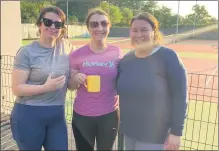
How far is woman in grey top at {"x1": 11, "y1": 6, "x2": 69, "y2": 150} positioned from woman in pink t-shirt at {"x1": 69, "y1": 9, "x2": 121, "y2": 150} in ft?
0.25

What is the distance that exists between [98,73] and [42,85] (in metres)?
0.27

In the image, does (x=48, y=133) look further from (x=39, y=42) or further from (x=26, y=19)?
(x=26, y=19)

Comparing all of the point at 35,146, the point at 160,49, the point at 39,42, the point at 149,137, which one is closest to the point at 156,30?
the point at 160,49

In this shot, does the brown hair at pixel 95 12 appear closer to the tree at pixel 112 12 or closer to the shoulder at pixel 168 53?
the tree at pixel 112 12

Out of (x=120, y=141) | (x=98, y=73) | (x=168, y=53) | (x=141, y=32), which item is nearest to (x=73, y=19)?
(x=98, y=73)

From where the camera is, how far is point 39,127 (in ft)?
4.70

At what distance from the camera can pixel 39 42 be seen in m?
1.36

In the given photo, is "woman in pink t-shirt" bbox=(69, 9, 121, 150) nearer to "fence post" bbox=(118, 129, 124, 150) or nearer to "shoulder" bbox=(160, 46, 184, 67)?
"fence post" bbox=(118, 129, 124, 150)

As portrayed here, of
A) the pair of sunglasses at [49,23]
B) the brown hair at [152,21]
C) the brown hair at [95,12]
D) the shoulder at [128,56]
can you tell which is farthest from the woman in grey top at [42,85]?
the brown hair at [152,21]

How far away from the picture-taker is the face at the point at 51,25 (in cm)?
129

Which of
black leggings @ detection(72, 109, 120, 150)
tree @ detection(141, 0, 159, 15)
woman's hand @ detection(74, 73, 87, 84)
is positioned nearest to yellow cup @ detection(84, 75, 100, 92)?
woman's hand @ detection(74, 73, 87, 84)

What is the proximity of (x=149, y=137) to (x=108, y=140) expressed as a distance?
0.35 m

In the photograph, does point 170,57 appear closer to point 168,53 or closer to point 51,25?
point 168,53

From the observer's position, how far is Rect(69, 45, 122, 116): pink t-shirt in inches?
52.4
